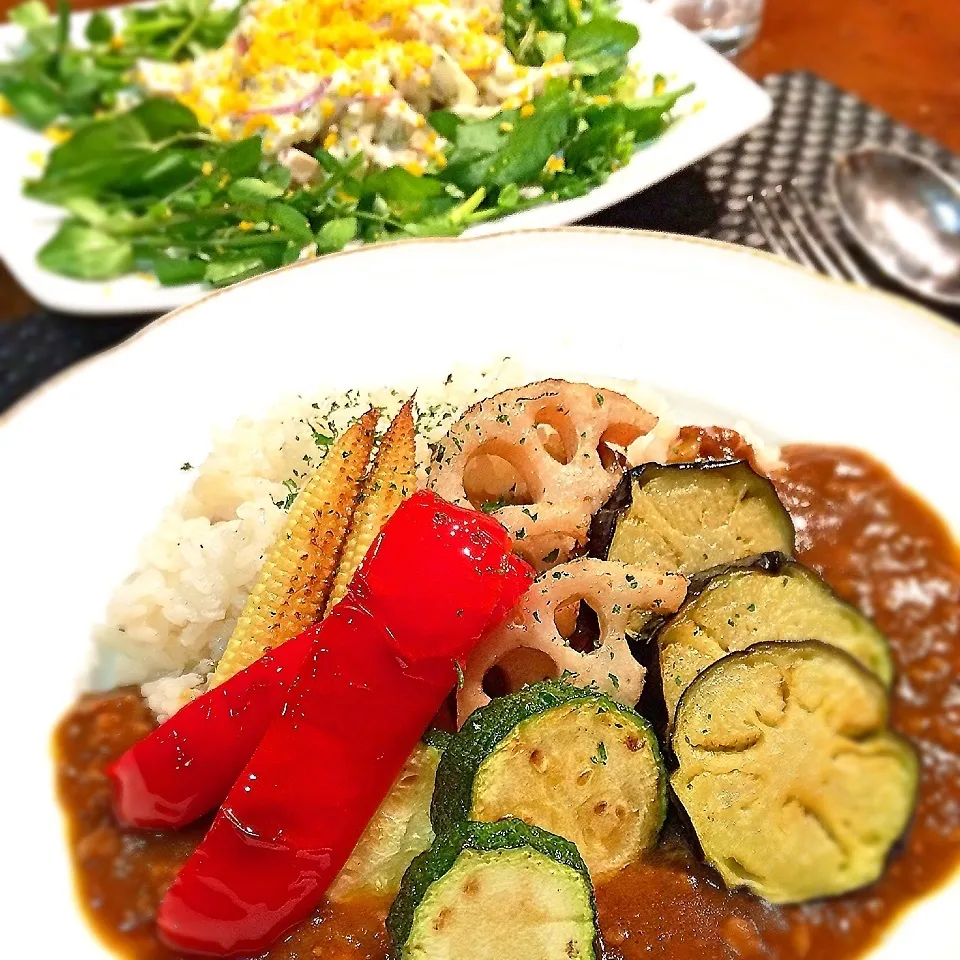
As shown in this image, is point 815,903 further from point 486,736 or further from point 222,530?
point 222,530

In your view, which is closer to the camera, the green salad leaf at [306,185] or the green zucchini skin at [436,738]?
the green zucchini skin at [436,738]

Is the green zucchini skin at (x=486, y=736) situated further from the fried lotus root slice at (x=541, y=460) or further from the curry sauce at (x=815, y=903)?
the fried lotus root slice at (x=541, y=460)

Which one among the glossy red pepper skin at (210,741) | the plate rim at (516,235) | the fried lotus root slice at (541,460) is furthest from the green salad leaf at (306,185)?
the glossy red pepper skin at (210,741)

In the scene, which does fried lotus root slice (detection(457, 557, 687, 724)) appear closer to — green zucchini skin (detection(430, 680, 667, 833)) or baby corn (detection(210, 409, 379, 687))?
green zucchini skin (detection(430, 680, 667, 833))

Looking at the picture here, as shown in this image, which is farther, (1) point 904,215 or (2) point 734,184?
(2) point 734,184

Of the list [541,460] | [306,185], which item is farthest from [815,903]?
[306,185]

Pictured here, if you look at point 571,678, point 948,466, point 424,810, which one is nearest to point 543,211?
point 948,466
